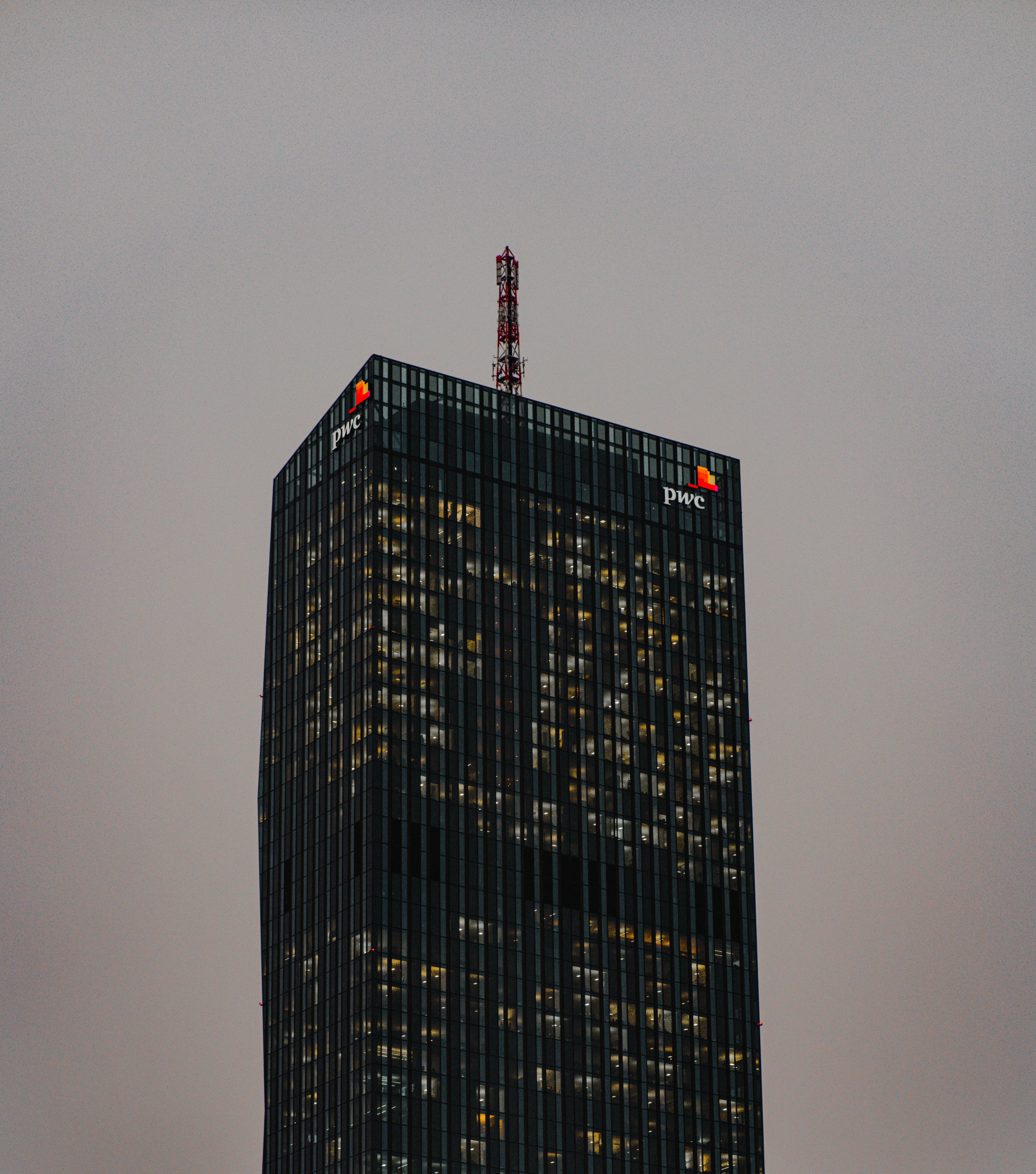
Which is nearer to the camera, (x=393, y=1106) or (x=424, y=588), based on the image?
(x=393, y=1106)

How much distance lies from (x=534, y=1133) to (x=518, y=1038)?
9592 millimetres

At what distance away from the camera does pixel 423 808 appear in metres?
191

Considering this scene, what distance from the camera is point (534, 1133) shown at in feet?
609

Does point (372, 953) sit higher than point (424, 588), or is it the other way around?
point (424, 588)

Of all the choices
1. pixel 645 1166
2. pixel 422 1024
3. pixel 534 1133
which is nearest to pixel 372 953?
pixel 422 1024

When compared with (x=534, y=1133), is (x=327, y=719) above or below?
above

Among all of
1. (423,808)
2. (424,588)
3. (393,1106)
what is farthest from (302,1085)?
(424,588)

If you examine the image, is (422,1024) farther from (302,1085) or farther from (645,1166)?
(645,1166)

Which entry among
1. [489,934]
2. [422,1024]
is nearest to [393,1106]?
[422,1024]

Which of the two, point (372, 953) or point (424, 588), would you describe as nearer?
point (372, 953)

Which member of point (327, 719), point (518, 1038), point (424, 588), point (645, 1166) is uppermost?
point (424, 588)

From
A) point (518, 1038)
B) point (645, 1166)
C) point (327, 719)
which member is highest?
point (327, 719)

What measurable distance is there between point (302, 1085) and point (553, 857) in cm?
3589

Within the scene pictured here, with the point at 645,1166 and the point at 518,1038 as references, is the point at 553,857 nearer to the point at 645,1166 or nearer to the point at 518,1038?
the point at 518,1038
